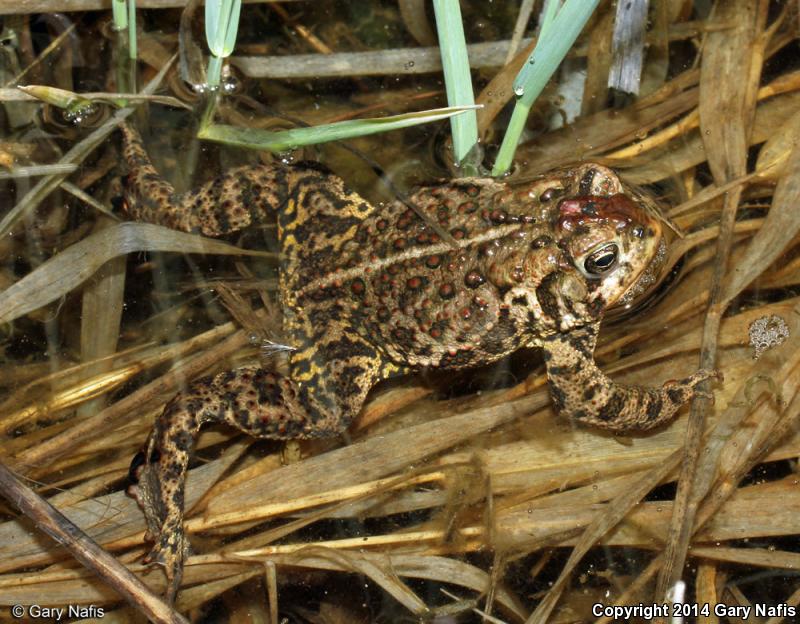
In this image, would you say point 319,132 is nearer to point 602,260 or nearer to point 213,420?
point 602,260

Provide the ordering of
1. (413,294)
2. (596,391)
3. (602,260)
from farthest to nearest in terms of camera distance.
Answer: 1. (596,391)
2. (413,294)
3. (602,260)

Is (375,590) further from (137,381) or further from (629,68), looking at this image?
(629,68)

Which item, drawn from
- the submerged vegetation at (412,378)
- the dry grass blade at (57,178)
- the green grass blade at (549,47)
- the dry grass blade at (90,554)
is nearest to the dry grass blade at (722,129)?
the submerged vegetation at (412,378)

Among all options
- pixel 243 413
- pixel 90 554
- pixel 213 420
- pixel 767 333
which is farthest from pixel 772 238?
pixel 90 554

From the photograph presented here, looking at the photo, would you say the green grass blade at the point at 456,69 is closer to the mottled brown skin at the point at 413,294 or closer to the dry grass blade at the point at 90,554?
the mottled brown skin at the point at 413,294


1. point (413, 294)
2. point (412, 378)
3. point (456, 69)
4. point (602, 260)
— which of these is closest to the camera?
point (602, 260)

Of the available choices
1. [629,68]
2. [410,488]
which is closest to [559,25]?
[629,68]
